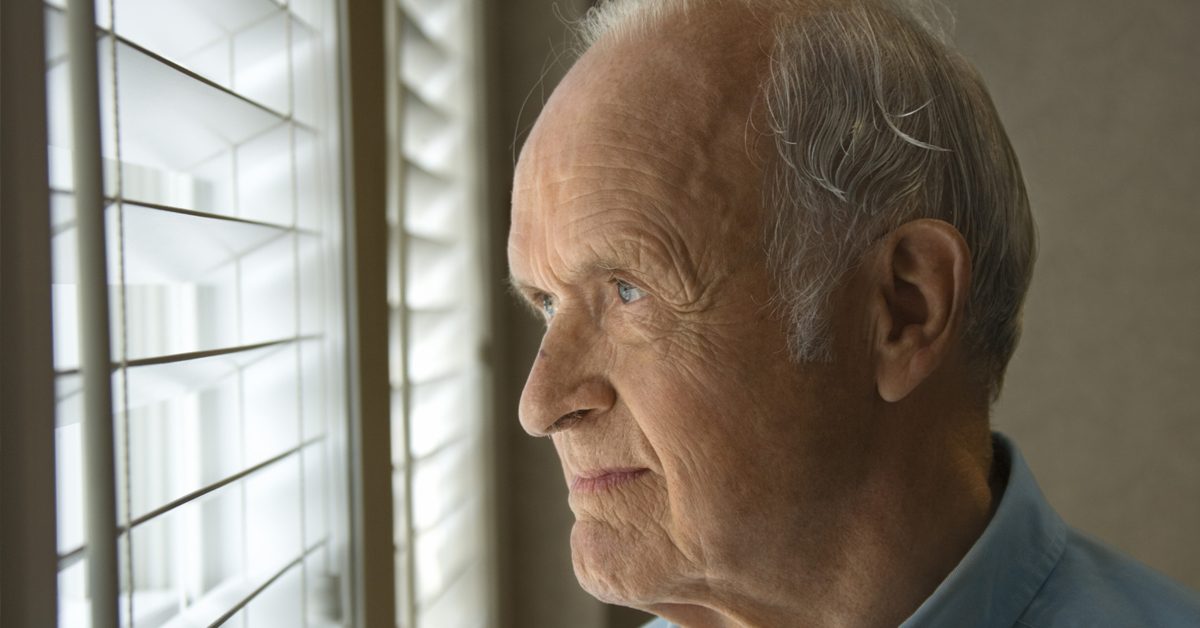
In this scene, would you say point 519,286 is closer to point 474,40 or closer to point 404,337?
point 404,337

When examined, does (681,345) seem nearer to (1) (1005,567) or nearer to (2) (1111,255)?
(1) (1005,567)

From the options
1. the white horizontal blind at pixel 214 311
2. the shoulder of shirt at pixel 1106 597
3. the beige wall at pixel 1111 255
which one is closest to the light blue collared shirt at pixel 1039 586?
the shoulder of shirt at pixel 1106 597

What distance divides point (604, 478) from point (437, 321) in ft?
2.73

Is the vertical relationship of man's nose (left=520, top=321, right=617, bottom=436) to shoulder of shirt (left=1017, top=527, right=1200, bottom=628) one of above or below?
above

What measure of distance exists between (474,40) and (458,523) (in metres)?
1.16

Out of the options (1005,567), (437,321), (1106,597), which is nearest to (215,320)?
(437,321)

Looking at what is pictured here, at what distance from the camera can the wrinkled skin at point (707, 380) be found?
82cm

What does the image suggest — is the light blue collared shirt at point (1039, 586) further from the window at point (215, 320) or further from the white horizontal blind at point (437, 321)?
the white horizontal blind at point (437, 321)

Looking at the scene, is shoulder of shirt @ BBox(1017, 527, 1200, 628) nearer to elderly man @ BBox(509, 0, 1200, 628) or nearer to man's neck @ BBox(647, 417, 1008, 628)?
elderly man @ BBox(509, 0, 1200, 628)

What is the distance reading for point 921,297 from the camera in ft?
2.80

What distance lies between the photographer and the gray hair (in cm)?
82

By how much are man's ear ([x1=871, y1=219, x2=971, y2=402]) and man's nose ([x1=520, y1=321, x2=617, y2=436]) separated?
310mm

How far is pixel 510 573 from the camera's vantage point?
7.24 feet

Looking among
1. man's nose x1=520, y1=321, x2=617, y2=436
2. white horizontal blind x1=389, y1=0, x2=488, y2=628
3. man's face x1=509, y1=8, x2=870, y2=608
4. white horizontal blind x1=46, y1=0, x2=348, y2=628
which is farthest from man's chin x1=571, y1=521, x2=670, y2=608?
white horizontal blind x1=389, y1=0, x2=488, y2=628
